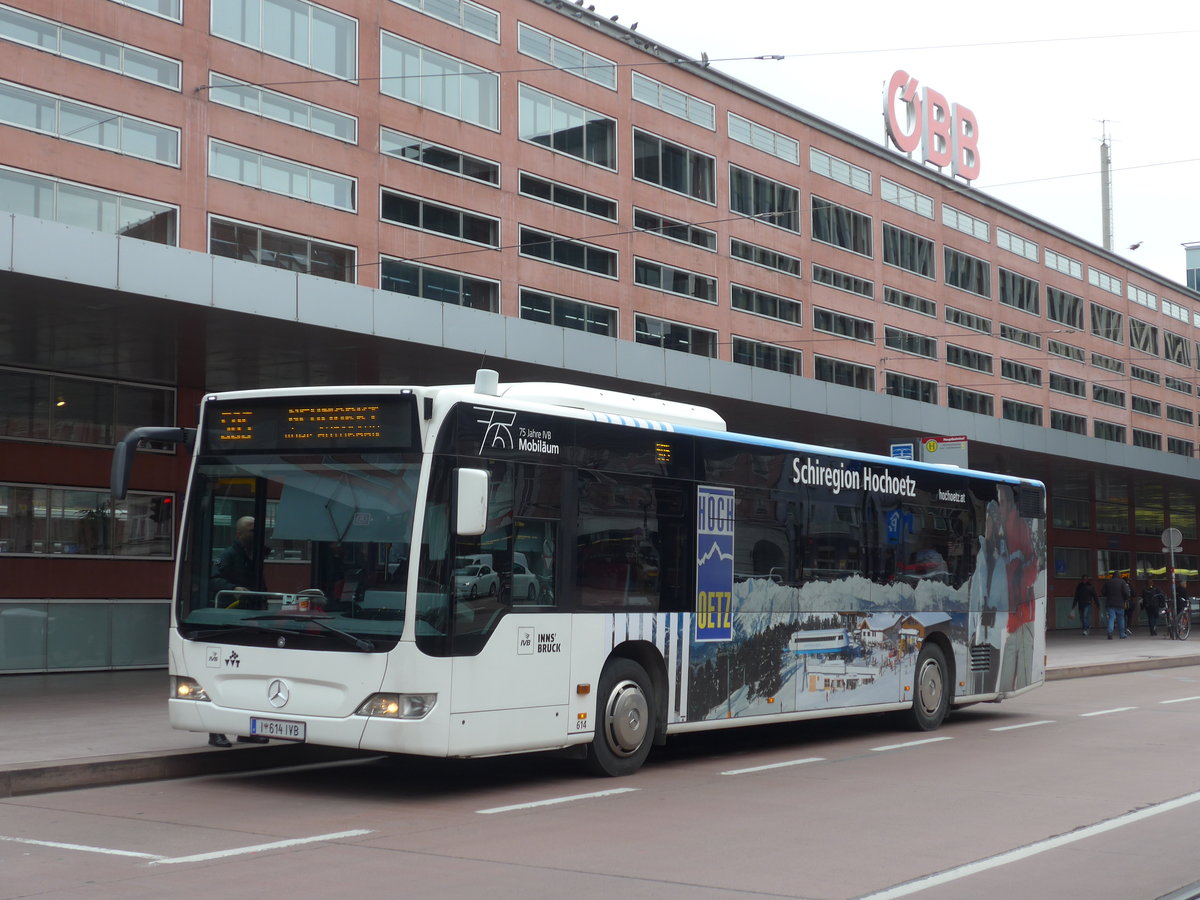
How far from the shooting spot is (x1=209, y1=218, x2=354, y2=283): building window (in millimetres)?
24547

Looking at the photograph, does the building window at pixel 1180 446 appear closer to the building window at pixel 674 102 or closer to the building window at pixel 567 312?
the building window at pixel 674 102

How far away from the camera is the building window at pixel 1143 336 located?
5934 centimetres

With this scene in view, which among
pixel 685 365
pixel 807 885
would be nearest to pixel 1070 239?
pixel 685 365

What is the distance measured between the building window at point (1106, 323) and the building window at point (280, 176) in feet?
125

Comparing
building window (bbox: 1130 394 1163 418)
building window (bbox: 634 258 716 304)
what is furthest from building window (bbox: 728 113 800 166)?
building window (bbox: 1130 394 1163 418)

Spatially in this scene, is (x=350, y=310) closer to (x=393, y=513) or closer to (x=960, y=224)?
(x=393, y=513)

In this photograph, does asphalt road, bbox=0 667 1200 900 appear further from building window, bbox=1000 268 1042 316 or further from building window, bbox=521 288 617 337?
building window, bbox=1000 268 1042 316

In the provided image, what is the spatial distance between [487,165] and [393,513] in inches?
833

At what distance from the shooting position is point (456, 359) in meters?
21.0

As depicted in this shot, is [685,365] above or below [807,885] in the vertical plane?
above

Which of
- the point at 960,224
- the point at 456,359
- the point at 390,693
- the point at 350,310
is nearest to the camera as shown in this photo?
the point at 390,693

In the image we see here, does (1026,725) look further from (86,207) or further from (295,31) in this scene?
(295,31)

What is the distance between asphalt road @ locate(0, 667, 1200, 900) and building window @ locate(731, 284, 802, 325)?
24.6 metres

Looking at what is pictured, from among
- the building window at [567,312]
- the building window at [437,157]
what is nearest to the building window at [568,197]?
the building window at [437,157]
